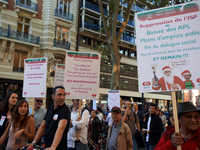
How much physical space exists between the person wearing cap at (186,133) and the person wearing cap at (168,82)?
0.26m

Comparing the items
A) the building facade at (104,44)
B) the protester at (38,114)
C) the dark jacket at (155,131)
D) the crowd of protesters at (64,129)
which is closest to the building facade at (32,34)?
the building facade at (104,44)

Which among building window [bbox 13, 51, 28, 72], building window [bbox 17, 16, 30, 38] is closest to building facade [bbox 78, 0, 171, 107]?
building window [bbox 17, 16, 30, 38]

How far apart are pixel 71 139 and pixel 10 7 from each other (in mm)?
18170

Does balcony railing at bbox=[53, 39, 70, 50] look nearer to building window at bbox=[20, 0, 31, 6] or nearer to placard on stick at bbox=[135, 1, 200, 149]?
building window at bbox=[20, 0, 31, 6]

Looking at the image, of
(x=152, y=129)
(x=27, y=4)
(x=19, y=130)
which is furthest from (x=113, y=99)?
(x=27, y=4)

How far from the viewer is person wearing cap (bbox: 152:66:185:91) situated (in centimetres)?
258

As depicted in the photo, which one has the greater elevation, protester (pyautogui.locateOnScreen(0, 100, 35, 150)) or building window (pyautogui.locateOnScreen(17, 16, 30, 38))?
building window (pyautogui.locateOnScreen(17, 16, 30, 38))

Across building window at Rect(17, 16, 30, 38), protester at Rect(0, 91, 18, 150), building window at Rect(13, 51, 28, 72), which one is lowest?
protester at Rect(0, 91, 18, 150)

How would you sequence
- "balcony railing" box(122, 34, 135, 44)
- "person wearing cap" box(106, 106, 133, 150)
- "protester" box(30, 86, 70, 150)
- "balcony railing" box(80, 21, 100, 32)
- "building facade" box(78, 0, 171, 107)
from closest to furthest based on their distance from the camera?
"protester" box(30, 86, 70, 150), "person wearing cap" box(106, 106, 133, 150), "balcony railing" box(80, 21, 100, 32), "building facade" box(78, 0, 171, 107), "balcony railing" box(122, 34, 135, 44)

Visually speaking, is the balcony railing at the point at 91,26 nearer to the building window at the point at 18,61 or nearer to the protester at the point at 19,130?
the building window at the point at 18,61

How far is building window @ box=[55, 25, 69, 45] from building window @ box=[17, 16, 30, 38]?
3.20m

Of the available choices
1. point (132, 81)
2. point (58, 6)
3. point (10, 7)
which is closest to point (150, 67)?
point (10, 7)

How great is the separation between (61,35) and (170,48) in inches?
810

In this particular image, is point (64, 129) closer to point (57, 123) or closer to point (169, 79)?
point (57, 123)
